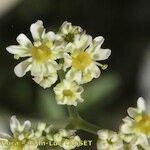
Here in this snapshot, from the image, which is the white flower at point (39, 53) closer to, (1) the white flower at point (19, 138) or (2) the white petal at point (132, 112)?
(1) the white flower at point (19, 138)

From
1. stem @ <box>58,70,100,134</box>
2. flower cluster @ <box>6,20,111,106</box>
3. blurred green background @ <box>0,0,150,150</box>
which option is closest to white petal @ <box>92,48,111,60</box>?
flower cluster @ <box>6,20,111,106</box>

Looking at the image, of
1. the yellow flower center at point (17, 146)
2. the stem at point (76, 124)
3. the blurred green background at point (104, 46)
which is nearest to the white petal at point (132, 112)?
the stem at point (76, 124)

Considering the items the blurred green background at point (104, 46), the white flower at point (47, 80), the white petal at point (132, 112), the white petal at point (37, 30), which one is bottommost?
the white petal at point (132, 112)

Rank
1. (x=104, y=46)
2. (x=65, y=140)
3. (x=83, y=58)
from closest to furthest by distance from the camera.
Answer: (x=65, y=140)
(x=83, y=58)
(x=104, y=46)

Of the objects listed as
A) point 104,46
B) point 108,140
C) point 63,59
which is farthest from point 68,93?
point 104,46

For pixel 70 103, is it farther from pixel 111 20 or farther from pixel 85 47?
pixel 111 20

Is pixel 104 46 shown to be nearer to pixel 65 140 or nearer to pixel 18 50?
pixel 18 50

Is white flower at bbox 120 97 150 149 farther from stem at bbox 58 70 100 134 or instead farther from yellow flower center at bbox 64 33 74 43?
yellow flower center at bbox 64 33 74 43
